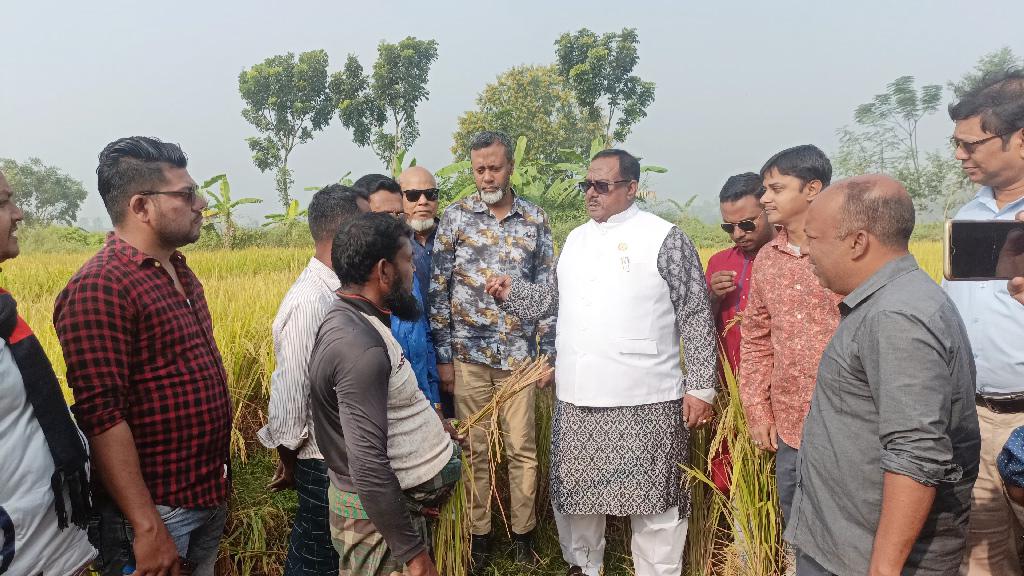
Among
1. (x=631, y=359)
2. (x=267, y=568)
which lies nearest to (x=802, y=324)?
(x=631, y=359)

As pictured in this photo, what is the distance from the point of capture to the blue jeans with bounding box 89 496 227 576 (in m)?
1.56

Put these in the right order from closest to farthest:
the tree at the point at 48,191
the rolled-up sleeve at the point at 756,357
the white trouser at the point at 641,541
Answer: the rolled-up sleeve at the point at 756,357, the white trouser at the point at 641,541, the tree at the point at 48,191

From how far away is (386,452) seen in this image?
62.6 inches

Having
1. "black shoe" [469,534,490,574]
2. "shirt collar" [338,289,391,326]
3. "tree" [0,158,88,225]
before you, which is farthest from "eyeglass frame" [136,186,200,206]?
"tree" [0,158,88,225]

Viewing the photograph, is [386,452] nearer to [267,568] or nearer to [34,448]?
[34,448]

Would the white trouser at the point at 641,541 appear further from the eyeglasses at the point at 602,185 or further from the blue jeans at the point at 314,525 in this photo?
the eyeglasses at the point at 602,185

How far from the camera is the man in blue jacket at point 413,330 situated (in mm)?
2770

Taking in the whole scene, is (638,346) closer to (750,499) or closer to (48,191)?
(750,499)

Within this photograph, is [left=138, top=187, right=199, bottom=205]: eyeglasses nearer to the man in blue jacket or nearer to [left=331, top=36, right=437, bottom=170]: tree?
the man in blue jacket

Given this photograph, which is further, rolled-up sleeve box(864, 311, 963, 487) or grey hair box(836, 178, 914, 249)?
grey hair box(836, 178, 914, 249)

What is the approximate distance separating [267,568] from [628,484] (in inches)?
67.1

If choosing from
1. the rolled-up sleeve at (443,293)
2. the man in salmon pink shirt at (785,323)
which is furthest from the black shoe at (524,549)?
the man in salmon pink shirt at (785,323)

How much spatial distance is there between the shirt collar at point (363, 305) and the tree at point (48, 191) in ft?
166

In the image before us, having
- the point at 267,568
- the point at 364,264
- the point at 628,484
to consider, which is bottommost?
the point at 267,568
